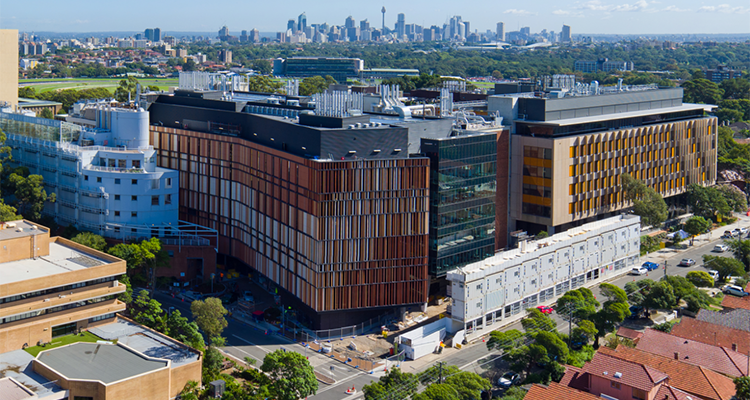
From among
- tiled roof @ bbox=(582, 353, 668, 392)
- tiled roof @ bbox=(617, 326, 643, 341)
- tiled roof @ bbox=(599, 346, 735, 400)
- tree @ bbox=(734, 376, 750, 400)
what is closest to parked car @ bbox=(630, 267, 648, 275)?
→ tiled roof @ bbox=(617, 326, 643, 341)

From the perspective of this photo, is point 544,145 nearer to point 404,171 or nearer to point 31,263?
point 404,171

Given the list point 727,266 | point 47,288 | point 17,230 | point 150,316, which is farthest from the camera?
point 727,266

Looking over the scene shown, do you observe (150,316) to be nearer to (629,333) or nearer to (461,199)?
(461,199)

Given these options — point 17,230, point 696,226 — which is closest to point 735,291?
point 696,226

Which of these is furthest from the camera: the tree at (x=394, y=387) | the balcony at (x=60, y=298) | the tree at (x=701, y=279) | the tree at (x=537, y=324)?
the tree at (x=701, y=279)

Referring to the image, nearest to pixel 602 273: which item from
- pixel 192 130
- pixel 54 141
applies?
pixel 192 130

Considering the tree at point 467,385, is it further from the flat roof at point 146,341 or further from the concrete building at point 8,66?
the concrete building at point 8,66

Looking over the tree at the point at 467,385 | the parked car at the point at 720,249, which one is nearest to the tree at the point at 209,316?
the tree at the point at 467,385
